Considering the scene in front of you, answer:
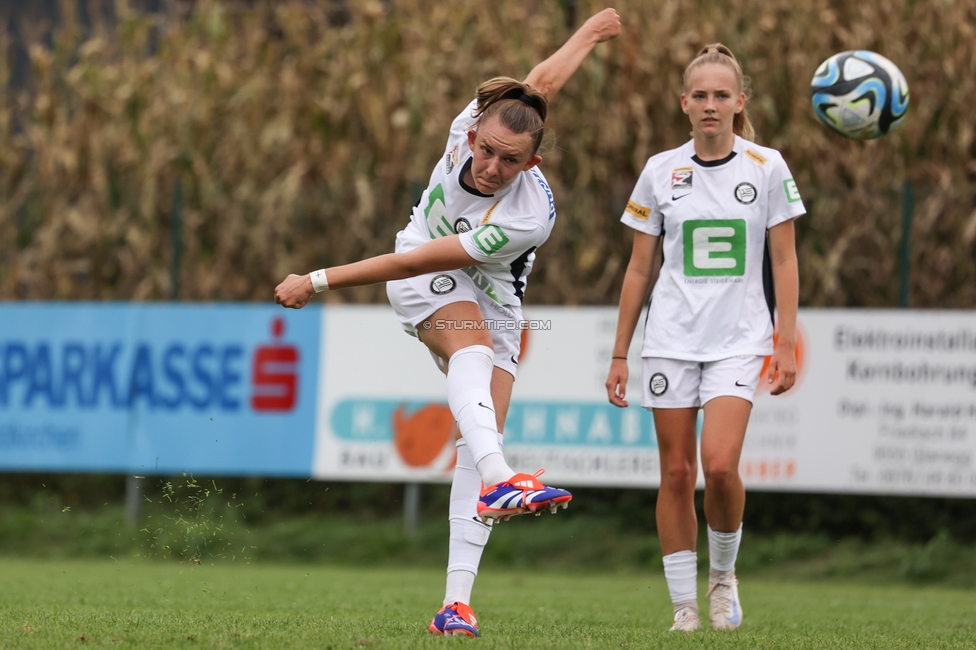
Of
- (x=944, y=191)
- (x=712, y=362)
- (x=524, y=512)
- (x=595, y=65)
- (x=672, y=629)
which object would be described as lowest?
(x=672, y=629)

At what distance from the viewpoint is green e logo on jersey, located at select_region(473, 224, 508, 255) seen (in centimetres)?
481

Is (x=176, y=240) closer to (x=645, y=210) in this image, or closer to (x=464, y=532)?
(x=645, y=210)

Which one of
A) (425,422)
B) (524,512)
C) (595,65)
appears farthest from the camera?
(595,65)

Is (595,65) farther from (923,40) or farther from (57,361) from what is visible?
(57,361)

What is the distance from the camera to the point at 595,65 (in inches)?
455

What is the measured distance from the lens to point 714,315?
18.3 ft

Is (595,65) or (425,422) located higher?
(595,65)

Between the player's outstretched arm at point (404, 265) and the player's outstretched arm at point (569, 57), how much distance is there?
0.99 meters

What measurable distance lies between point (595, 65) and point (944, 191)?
3.15 meters

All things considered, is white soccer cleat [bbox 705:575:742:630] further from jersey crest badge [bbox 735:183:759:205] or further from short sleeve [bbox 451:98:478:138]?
short sleeve [bbox 451:98:478:138]

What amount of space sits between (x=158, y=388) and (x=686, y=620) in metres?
6.04

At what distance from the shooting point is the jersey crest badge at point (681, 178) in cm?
571

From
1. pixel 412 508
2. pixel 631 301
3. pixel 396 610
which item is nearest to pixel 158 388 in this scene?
pixel 412 508

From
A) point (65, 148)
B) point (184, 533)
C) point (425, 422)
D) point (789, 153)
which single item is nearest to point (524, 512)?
point (425, 422)
